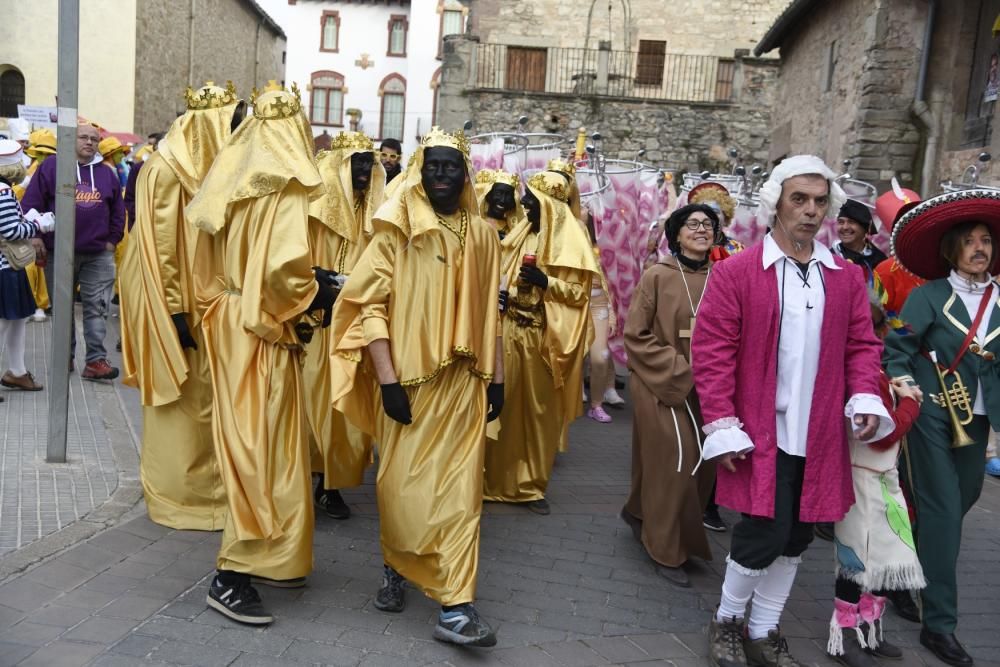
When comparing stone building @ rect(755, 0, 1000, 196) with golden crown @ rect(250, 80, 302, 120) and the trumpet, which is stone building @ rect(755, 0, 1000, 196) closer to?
the trumpet

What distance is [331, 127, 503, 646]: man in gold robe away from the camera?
3613 mm

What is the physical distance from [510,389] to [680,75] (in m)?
26.7

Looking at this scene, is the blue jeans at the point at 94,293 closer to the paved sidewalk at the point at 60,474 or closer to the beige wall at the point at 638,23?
the paved sidewalk at the point at 60,474

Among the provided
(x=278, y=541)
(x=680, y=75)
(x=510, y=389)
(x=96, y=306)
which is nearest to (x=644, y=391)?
(x=510, y=389)

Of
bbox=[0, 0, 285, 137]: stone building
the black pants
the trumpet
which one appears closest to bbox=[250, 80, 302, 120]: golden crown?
the black pants

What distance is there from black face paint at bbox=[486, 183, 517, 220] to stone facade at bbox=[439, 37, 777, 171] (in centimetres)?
1980

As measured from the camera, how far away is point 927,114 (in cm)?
1309

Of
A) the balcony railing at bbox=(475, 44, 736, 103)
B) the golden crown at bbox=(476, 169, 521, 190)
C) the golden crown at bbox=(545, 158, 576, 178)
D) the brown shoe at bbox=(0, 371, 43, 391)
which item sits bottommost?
the brown shoe at bbox=(0, 371, 43, 391)

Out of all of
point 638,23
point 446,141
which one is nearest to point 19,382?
point 446,141

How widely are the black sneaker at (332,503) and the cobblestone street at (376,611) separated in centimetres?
8

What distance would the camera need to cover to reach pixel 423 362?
12.1 feet

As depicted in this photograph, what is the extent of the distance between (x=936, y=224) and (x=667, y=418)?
1.57 metres

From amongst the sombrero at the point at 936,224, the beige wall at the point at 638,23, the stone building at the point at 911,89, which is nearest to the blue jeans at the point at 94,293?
the sombrero at the point at 936,224

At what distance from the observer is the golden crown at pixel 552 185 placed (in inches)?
236
